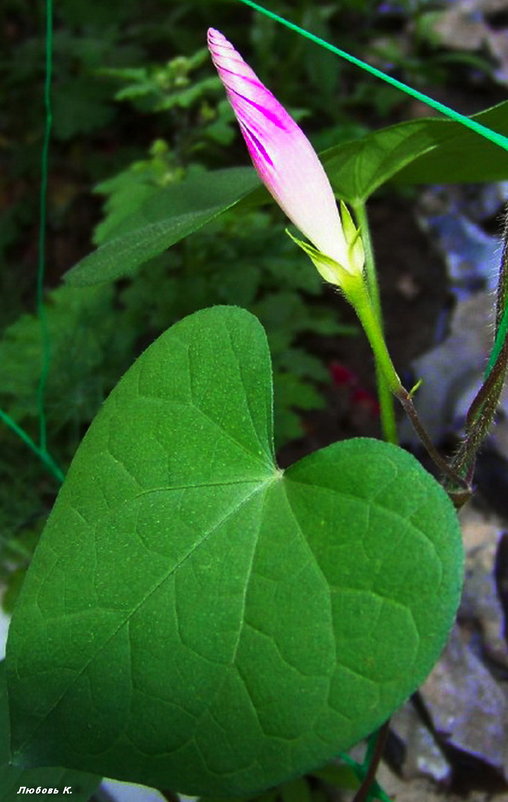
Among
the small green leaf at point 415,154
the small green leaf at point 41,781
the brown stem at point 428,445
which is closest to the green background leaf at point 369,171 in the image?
the small green leaf at point 415,154

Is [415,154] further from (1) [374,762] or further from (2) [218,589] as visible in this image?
(1) [374,762]

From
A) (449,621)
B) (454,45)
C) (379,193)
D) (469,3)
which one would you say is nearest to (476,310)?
(379,193)

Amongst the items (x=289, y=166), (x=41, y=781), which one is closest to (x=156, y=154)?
(x=289, y=166)

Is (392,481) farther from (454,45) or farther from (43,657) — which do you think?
(454,45)

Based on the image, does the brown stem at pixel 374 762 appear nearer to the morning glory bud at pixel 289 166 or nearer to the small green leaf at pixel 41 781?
the small green leaf at pixel 41 781

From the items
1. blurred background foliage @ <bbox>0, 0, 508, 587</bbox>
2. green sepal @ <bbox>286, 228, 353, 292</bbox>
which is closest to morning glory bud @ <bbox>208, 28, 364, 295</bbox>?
Answer: green sepal @ <bbox>286, 228, 353, 292</bbox>
